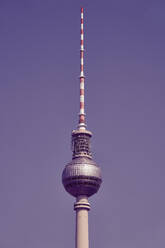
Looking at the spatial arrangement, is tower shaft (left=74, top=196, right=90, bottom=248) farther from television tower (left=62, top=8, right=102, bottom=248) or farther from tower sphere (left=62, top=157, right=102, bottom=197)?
tower sphere (left=62, top=157, right=102, bottom=197)

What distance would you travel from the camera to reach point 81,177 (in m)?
133

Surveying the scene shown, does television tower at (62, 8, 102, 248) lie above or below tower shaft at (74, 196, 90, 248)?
above

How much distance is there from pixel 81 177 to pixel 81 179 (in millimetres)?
506

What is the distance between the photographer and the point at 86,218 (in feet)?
440

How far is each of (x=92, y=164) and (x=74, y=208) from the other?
1154cm

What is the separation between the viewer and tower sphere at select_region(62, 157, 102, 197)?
134m

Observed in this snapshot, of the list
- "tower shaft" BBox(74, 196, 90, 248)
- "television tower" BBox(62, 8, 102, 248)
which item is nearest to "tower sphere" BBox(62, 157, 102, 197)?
"television tower" BBox(62, 8, 102, 248)

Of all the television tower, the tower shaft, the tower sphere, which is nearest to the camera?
the tower shaft

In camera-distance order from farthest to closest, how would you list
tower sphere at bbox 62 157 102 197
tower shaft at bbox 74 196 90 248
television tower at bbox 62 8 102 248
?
tower sphere at bbox 62 157 102 197
television tower at bbox 62 8 102 248
tower shaft at bbox 74 196 90 248

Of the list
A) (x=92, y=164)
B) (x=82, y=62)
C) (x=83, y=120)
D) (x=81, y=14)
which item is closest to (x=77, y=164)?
(x=92, y=164)

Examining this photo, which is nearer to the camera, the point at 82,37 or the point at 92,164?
the point at 92,164

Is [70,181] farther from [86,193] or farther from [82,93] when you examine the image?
[82,93]

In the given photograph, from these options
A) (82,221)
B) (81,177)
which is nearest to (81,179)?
(81,177)

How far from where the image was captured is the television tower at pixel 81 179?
131375 mm
